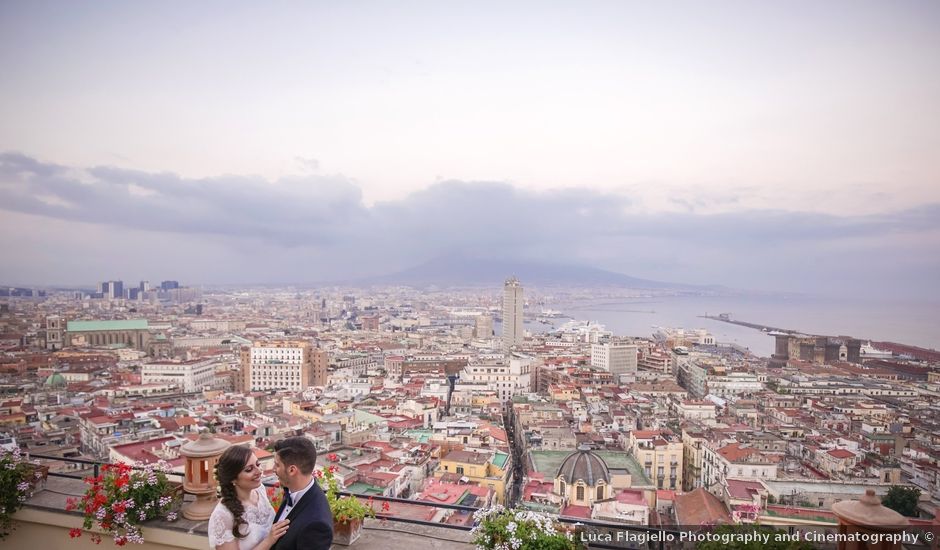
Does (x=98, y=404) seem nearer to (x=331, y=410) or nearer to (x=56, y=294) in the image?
(x=331, y=410)

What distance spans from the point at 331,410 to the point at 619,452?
7299 mm

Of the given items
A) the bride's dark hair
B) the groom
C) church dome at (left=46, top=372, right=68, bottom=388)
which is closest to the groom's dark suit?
the groom

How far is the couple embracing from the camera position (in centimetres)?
127

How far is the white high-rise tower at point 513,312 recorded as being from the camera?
31859 millimetres

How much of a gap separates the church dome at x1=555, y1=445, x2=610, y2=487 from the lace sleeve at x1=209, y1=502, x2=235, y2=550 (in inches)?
303

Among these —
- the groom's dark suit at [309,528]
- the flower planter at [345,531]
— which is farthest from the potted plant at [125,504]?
the groom's dark suit at [309,528]

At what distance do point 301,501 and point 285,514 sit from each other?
10 centimetres

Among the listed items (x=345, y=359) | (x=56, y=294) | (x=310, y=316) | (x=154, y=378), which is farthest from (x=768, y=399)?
(x=310, y=316)

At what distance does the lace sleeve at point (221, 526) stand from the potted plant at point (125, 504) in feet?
2.93

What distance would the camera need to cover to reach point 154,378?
2016 centimetres

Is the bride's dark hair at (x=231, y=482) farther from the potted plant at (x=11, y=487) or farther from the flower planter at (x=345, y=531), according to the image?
the potted plant at (x=11, y=487)

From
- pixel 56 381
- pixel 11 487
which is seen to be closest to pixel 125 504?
pixel 11 487

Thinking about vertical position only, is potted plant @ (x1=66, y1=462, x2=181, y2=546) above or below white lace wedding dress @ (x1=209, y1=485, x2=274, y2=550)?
below

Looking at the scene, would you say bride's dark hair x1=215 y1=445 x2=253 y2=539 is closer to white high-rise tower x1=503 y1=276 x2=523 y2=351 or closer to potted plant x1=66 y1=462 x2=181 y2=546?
potted plant x1=66 y1=462 x2=181 y2=546
